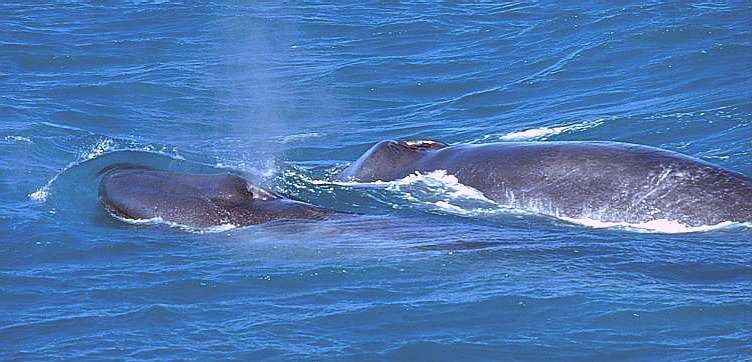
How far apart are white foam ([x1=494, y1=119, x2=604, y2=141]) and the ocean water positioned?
0.29ft

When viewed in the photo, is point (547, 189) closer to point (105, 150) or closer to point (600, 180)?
point (600, 180)

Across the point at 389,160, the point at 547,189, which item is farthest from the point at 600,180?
the point at 389,160

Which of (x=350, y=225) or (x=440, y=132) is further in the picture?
(x=440, y=132)

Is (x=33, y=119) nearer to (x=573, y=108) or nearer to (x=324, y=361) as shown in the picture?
(x=573, y=108)

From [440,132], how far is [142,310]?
36.0ft

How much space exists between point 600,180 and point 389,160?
11.6 feet

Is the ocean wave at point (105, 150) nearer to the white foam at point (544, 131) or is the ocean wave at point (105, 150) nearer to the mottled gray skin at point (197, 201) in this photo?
the mottled gray skin at point (197, 201)

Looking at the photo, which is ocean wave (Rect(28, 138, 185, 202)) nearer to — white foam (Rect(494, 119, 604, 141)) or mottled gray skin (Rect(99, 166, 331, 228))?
mottled gray skin (Rect(99, 166, 331, 228))

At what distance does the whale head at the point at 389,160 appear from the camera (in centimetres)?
2078

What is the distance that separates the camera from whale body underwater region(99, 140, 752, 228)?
1794 cm

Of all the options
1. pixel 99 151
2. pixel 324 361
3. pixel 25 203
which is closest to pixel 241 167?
pixel 99 151

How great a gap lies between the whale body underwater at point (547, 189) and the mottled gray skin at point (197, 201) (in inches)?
0.5

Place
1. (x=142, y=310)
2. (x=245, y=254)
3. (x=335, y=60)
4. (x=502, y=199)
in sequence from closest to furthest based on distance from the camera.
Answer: (x=142, y=310) → (x=245, y=254) → (x=502, y=199) → (x=335, y=60)

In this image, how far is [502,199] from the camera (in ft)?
63.1
